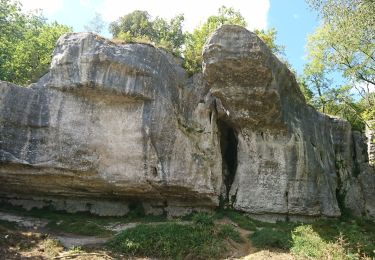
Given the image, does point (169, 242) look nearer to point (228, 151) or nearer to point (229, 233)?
point (229, 233)

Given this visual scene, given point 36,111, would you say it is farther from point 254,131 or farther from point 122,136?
point 254,131

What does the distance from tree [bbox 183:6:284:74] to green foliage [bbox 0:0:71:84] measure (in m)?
7.28

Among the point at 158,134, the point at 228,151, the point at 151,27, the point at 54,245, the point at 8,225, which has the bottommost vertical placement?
the point at 54,245

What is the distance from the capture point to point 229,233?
1308 centimetres

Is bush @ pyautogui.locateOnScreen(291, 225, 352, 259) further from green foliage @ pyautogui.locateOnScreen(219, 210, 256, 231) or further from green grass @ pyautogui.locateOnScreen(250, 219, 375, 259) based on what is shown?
green foliage @ pyautogui.locateOnScreen(219, 210, 256, 231)

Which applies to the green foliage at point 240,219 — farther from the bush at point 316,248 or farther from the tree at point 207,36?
the tree at point 207,36

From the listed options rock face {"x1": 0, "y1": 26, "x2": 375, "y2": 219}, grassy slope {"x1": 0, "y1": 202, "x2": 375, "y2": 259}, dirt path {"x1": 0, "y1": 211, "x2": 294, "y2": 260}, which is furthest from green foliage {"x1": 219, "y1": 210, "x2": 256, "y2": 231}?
dirt path {"x1": 0, "y1": 211, "x2": 294, "y2": 260}

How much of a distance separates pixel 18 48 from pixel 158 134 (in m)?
12.8

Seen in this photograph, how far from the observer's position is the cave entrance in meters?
16.7

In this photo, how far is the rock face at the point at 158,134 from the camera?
47.0 ft

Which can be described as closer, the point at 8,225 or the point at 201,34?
the point at 8,225

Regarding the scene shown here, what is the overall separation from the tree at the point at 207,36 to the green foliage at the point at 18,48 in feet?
23.9

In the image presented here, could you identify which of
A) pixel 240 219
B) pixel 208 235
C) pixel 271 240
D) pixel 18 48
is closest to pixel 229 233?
pixel 208 235

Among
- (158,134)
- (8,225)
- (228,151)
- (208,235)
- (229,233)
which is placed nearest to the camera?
(208,235)
